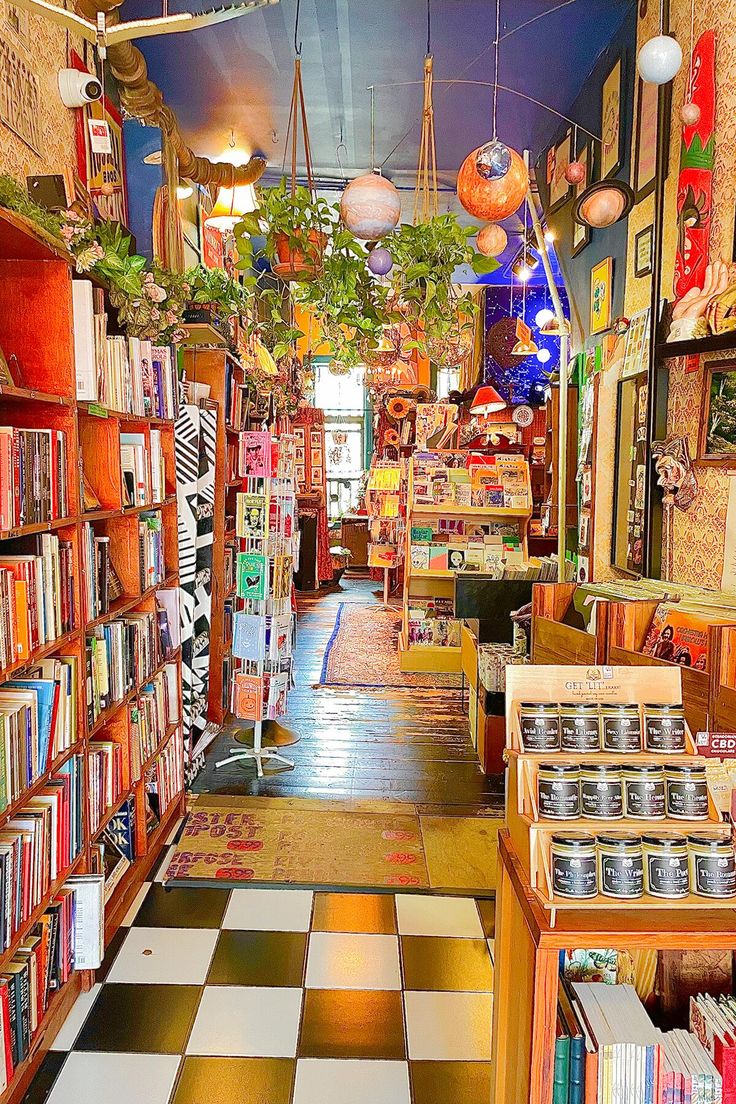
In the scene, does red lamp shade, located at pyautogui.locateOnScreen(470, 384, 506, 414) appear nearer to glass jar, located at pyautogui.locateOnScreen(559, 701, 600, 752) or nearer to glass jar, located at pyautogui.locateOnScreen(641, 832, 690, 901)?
glass jar, located at pyautogui.locateOnScreen(559, 701, 600, 752)

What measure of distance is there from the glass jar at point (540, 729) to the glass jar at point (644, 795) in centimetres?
16

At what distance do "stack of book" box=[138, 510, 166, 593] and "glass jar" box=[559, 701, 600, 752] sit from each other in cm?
217


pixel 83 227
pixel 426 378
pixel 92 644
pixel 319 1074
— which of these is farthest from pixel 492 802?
pixel 426 378

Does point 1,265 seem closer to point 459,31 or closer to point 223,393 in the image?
point 223,393

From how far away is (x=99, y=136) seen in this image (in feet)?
12.9

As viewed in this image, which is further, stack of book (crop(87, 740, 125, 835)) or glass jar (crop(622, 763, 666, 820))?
stack of book (crop(87, 740, 125, 835))

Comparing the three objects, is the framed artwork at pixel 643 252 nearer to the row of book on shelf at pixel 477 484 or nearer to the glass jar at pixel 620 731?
the glass jar at pixel 620 731

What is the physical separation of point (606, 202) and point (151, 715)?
3.00 m

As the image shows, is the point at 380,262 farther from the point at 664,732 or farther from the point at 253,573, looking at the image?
the point at 664,732

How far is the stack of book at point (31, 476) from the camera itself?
2.17 m

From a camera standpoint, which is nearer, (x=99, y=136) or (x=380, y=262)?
(x=99, y=136)

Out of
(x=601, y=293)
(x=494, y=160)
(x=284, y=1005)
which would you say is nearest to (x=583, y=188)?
(x=601, y=293)

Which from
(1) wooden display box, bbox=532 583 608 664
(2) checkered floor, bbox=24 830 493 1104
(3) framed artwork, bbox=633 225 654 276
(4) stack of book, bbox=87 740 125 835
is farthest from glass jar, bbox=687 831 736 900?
(3) framed artwork, bbox=633 225 654 276

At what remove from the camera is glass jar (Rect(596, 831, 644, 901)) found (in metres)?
1.61
